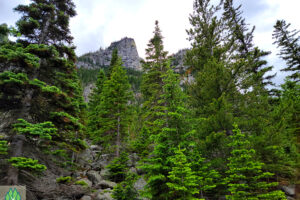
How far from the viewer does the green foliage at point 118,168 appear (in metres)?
13.9

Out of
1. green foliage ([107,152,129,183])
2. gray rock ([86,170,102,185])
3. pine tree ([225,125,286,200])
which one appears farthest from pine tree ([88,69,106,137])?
pine tree ([225,125,286,200])

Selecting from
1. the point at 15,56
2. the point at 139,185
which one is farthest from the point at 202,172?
the point at 15,56

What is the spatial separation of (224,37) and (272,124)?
26.1 feet

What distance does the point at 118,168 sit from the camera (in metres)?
14.2

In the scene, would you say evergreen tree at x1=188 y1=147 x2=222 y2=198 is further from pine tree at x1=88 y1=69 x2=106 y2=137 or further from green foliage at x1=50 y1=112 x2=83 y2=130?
pine tree at x1=88 y1=69 x2=106 y2=137

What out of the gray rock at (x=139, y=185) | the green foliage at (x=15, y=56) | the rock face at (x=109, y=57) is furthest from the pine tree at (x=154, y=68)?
the rock face at (x=109, y=57)

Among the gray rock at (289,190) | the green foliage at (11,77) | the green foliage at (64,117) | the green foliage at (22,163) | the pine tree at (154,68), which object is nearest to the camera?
the green foliage at (22,163)

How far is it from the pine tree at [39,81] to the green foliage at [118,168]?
170 inches

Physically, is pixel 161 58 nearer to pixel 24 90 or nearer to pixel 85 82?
pixel 24 90

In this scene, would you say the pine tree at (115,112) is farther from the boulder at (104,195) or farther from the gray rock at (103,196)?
the gray rock at (103,196)

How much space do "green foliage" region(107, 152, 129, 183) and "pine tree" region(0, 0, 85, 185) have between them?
4330 millimetres

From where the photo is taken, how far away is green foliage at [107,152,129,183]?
1394 cm

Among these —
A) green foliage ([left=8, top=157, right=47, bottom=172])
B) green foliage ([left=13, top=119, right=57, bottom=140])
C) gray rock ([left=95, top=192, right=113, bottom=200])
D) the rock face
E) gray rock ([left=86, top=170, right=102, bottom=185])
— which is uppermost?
the rock face

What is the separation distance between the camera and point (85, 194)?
10500 mm
